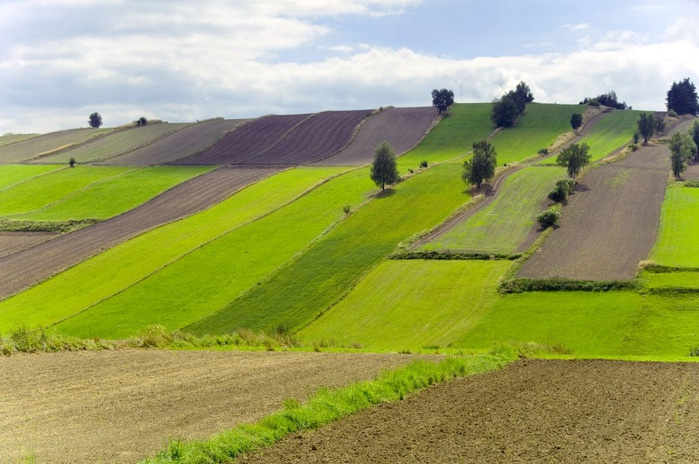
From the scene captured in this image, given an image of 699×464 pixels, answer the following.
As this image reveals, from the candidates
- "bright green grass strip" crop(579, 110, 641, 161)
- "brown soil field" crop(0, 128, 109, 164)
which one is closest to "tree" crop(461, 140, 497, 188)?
"bright green grass strip" crop(579, 110, 641, 161)

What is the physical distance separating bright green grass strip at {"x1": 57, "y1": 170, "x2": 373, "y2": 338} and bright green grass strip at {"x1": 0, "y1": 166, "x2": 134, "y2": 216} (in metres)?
42.9

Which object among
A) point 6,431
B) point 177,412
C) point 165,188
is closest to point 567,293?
point 177,412

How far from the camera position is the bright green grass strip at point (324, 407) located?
22172 millimetres

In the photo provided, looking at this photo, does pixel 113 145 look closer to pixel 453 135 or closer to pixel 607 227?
pixel 453 135

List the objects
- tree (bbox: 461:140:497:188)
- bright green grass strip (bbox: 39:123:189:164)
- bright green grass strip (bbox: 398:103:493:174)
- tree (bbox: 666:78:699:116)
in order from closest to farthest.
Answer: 1. tree (bbox: 461:140:497:188)
2. bright green grass strip (bbox: 398:103:493:174)
3. bright green grass strip (bbox: 39:123:189:164)
4. tree (bbox: 666:78:699:116)

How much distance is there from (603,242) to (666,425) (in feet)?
180

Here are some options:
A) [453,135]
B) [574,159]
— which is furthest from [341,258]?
[453,135]

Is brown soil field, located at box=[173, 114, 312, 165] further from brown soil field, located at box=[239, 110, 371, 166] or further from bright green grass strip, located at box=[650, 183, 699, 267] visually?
bright green grass strip, located at box=[650, 183, 699, 267]

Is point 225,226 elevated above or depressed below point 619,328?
above

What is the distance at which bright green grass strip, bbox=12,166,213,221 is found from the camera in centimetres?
11056

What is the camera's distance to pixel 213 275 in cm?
7888

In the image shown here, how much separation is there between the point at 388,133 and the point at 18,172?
76244 mm

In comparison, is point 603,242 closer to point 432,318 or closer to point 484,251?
point 484,251

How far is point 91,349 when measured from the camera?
137 feet
